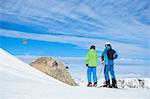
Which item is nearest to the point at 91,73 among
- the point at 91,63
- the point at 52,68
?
the point at 91,63

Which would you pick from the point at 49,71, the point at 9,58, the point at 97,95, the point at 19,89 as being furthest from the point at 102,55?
the point at 49,71

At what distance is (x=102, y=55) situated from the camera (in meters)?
15.3

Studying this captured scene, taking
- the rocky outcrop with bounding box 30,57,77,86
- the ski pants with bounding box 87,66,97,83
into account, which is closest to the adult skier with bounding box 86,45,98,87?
the ski pants with bounding box 87,66,97,83

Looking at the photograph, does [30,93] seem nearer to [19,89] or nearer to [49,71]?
[19,89]

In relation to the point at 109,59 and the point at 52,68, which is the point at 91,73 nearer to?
the point at 109,59

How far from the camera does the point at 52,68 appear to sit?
26.5 metres

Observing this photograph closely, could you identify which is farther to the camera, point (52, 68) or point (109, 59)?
point (52, 68)

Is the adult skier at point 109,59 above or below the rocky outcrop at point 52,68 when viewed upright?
below

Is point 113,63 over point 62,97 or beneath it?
over

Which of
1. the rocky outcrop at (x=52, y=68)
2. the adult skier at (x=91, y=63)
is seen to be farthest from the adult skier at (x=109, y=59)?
the rocky outcrop at (x=52, y=68)

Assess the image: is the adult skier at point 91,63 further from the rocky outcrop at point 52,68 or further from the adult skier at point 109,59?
the rocky outcrop at point 52,68

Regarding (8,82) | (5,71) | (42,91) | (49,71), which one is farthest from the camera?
(49,71)

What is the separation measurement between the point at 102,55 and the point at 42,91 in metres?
6.42

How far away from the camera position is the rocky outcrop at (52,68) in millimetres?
26200
